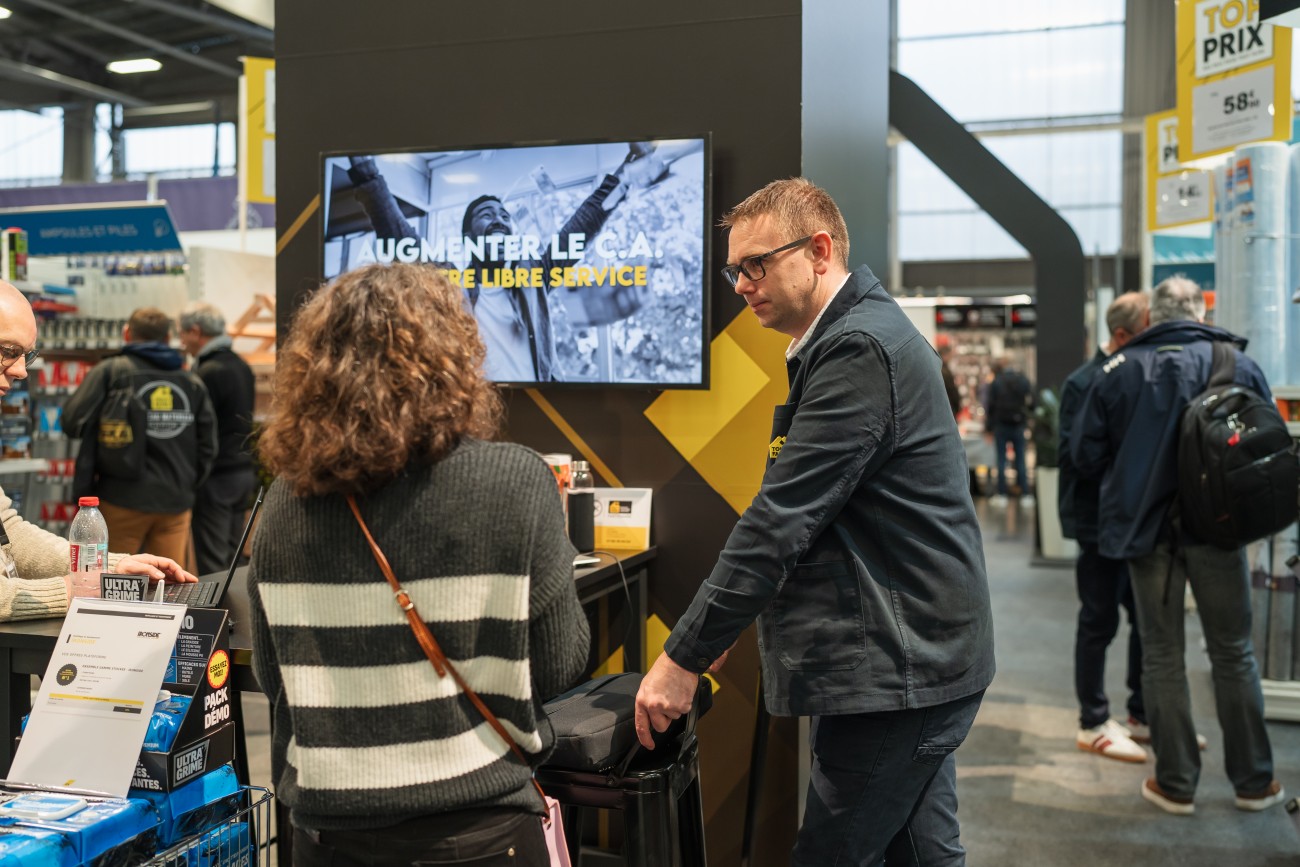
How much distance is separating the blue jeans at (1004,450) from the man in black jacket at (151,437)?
8.63 metres

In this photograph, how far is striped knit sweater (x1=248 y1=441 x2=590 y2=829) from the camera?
4.50 feet

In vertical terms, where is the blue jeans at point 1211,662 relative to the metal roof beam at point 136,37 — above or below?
below

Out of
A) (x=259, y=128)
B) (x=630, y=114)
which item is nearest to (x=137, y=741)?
(x=630, y=114)

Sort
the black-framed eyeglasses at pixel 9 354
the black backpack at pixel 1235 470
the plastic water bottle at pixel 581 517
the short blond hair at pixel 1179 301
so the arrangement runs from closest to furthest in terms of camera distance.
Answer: the black-framed eyeglasses at pixel 9 354 → the plastic water bottle at pixel 581 517 → the black backpack at pixel 1235 470 → the short blond hair at pixel 1179 301

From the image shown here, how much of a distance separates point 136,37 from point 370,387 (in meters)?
14.4

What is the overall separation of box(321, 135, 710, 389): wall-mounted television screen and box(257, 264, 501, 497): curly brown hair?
162 centimetres

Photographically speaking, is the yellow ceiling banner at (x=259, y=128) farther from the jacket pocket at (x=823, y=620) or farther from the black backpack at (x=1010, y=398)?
the black backpack at (x=1010, y=398)

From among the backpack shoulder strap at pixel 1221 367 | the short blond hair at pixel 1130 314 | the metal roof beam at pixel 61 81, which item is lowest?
the backpack shoulder strap at pixel 1221 367

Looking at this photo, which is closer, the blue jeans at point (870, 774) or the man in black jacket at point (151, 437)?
the blue jeans at point (870, 774)

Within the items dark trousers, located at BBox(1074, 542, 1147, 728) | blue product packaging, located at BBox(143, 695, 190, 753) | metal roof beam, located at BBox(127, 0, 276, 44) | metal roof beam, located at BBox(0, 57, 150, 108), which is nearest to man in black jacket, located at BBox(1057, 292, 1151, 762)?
dark trousers, located at BBox(1074, 542, 1147, 728)

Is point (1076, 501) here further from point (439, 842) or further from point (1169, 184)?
point (1169, 184)

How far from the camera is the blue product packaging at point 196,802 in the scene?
171 cm

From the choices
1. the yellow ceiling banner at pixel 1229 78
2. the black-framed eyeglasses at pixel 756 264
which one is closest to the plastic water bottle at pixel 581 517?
the black-framed eyeglasses at pixel 756 264

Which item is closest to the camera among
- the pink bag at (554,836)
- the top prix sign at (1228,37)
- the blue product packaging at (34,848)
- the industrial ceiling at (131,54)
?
the blue product packaging at (34,848)
